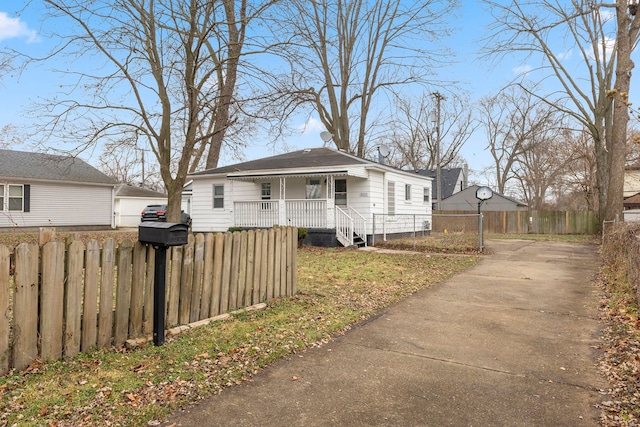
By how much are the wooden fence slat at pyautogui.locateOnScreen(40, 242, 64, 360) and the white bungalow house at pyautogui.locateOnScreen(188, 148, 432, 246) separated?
11718mm

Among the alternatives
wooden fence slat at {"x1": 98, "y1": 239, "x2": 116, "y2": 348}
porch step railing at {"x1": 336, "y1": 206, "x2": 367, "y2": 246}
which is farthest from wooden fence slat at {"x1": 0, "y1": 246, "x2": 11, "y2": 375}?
porch step railing at {"x1": 336, "y1": 206, "x2": 367, "y2": 246}

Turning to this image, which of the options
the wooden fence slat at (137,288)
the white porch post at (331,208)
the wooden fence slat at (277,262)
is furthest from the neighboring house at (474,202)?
the wooden fence slat at (137,288)

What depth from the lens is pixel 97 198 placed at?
25734 millimetres

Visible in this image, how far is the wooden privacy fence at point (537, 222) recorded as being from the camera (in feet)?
87.6

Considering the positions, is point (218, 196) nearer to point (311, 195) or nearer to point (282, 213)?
point (282, 213)

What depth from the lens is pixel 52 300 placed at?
3.57 meters

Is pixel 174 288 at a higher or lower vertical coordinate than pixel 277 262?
lower

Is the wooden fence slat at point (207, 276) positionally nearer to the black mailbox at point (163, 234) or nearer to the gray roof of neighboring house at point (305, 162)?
the black mailbox at point (163, 234)

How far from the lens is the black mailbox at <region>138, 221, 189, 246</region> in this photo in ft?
13.4

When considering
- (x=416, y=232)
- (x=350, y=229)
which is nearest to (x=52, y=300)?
(x=350, y=229)

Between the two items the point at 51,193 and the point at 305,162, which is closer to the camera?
the point at 305,162

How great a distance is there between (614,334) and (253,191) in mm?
15123

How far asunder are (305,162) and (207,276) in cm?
1278

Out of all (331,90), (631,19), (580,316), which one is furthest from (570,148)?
(580,316)
